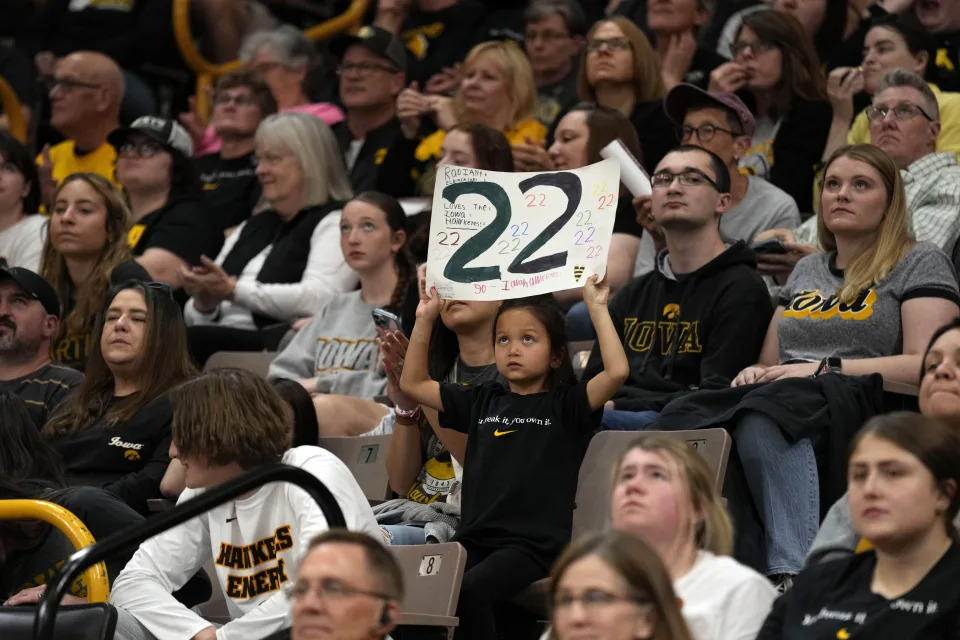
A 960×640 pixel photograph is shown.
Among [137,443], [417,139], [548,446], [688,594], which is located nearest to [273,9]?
[417,139]

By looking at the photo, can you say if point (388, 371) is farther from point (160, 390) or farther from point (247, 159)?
point (247, 159)

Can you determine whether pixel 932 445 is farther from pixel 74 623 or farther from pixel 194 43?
pixel 194 43

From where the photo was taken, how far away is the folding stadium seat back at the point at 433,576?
448cm

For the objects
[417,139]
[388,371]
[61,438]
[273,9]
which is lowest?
[61,438]

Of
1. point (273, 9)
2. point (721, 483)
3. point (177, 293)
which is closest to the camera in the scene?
point (721, 483)

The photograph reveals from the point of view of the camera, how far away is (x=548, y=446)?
15.6 feet

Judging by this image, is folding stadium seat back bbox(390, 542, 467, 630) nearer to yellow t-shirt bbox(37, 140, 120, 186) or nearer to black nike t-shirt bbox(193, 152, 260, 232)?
black nike t-shirt bbox(193, 152, 260, 232)

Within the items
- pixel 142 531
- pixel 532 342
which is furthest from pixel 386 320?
pixel 142 531

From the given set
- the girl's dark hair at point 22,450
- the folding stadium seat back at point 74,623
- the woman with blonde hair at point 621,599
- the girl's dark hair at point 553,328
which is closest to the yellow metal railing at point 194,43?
the girl's dark hair at point 22,450

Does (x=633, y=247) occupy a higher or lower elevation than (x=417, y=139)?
lower

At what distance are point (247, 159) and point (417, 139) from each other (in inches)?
44.9

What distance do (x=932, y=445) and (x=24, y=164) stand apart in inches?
225

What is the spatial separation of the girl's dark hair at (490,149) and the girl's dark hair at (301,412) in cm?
152

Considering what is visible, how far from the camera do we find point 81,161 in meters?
8.95
